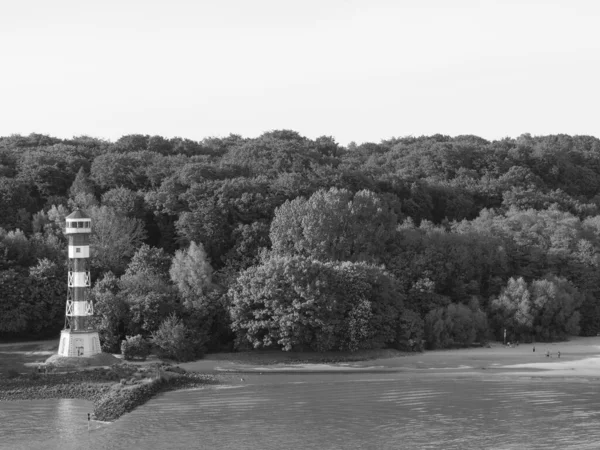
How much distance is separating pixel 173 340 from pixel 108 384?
6911 mm

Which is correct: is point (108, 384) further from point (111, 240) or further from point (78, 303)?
point (111, 240)

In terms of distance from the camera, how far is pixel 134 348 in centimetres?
5644

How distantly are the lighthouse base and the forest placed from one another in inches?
96.9

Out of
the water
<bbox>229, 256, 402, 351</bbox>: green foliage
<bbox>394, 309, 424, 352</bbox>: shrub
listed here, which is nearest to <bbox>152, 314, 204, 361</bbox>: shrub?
<bbox>229, 256, 402, 351</bbox>: green foliage

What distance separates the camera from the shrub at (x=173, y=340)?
5716 centimetres

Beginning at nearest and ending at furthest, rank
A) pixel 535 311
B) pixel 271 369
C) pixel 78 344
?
pixel 78 344 → pixel 271 369 → pixel 535 311

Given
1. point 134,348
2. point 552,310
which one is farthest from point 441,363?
point 134,348

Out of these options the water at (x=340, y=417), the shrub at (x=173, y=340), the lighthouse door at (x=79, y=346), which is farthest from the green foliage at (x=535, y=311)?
the lighthouse door at (x=79, y=346)

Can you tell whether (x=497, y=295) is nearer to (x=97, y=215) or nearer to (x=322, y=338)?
(x=322, y=338)

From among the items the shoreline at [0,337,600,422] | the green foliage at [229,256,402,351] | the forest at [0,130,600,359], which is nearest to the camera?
the shoreline at [0,337,600,422]

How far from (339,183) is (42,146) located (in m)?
27.4

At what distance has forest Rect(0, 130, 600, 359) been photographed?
58812mm

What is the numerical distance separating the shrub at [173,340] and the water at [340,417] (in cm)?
593

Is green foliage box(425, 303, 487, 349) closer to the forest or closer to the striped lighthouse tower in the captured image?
the forest
